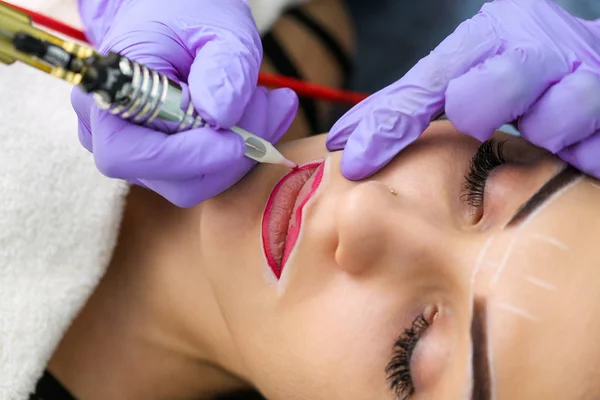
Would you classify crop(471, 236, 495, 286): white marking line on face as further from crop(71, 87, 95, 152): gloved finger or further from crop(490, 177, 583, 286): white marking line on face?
crop(71, 87, 95, 152): gloved finger

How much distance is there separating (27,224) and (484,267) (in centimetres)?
71

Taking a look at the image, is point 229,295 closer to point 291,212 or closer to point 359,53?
point 291,212

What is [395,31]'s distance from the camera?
55.1 inches

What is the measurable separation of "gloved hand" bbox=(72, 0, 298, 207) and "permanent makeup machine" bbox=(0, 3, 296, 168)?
4cm

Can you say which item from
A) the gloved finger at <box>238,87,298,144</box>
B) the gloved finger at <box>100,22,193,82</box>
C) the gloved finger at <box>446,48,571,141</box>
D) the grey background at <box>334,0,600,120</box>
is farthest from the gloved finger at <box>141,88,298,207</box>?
the grey background at <box>334,0,600,120</box>

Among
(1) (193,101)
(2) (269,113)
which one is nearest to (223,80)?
(1) (193,101)

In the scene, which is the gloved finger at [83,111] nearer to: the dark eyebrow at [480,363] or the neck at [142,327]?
the neck at [142,327]

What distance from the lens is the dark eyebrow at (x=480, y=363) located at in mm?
658

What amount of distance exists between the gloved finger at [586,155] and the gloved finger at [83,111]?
2.09ft

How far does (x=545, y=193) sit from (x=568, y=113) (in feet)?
0.37

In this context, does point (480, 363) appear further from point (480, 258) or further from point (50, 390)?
point (50, 390)

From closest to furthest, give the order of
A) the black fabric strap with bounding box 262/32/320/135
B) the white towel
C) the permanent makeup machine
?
1. the permanent makeup machine
2. the white towel
3. the black fabric strap with bounding box 262/32/320/135

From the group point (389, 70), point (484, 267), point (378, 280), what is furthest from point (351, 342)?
point (389, 70)

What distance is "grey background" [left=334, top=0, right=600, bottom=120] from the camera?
1.35 m
